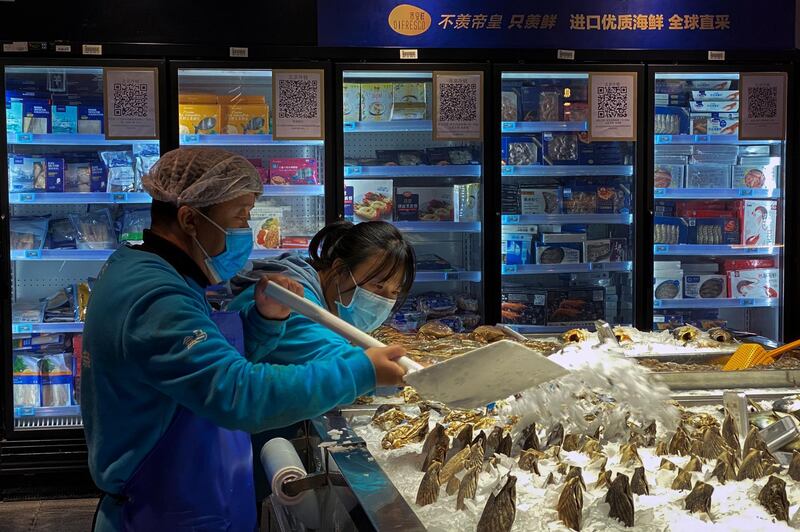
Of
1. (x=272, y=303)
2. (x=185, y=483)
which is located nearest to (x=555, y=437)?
(x=272, y=303)

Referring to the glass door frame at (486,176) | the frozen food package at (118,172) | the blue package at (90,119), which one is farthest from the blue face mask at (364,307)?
the blue package at (90,119)

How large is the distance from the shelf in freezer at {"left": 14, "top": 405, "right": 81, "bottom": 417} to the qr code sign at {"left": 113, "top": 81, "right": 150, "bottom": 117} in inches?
63.9

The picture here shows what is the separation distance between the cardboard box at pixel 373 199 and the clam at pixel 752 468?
11.6ft

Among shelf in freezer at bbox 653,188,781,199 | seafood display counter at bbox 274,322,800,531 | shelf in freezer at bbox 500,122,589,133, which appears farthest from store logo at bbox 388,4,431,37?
seafood display counter at bbox 274,322,800,531

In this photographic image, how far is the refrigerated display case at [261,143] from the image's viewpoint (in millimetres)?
4809

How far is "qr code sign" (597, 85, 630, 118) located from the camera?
5.02m

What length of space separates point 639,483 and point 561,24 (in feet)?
12.6

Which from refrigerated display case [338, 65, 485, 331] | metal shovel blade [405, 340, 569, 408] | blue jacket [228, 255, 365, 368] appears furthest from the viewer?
refrigerated display case [338, 65, 485, 331]

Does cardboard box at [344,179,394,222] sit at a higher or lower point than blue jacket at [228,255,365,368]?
higher

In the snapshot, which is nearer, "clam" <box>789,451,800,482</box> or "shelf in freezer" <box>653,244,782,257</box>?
"clam" <box>789,451,800,482</box>

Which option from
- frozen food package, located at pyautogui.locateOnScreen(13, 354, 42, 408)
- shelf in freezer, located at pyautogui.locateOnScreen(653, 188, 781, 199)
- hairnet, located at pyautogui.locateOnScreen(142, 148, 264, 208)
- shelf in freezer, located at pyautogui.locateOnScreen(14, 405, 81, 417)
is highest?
shelf in freezer, located at pyautogui.locateOnScreen(653, 188, 781, 199)

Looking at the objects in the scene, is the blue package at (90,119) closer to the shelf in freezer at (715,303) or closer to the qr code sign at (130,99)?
the qr code sign at (130,99)

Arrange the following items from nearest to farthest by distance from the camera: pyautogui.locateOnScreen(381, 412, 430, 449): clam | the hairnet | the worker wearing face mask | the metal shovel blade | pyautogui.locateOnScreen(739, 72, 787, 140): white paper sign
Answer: the metal shovel blade < the worker wearing face mask < the hairnet < pyautogui.locateOnScreen(381, 412, 430, 449): clam < pyautogui.locateOnScreen(739, 72, 787, 140): white paper sign

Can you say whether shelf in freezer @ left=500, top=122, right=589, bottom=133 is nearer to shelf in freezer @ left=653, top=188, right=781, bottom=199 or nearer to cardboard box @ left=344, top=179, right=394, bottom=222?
shelf in freezer @ left=653, top=188, right=781, bottom=199
